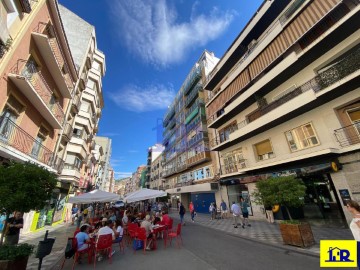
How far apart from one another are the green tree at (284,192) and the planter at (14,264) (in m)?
8.73

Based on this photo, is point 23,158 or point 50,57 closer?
point 23,158

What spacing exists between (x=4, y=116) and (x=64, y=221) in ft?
58.9

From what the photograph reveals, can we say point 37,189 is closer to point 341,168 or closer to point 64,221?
point 341,168

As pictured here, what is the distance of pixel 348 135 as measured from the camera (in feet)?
32.1

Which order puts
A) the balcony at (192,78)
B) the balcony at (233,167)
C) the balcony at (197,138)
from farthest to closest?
the balcony at (192,78) < the balcony at (197,138) < the balcony at (233,167)

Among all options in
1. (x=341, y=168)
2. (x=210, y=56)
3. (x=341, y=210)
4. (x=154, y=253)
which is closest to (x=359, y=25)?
(x=341, y=168)

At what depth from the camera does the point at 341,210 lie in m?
9.96

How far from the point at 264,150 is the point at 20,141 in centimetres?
1703

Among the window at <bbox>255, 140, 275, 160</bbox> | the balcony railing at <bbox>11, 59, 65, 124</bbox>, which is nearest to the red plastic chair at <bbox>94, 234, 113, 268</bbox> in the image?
the balcony railing at <bbox>11, 59, 65, 124</bbox>

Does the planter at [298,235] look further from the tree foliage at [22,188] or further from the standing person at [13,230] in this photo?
the standing person at [13,230]

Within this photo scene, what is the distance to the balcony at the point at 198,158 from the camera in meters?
24.4

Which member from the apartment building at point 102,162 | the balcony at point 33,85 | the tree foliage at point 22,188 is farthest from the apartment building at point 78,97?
the apartment building at point 102,162

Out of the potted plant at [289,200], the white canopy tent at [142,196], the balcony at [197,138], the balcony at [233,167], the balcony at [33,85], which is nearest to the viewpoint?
the potted plant at [289,200]

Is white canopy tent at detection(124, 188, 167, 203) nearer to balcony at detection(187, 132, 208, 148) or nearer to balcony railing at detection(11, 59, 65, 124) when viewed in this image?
balcony railing at detection(11, 59, 65, 124)
